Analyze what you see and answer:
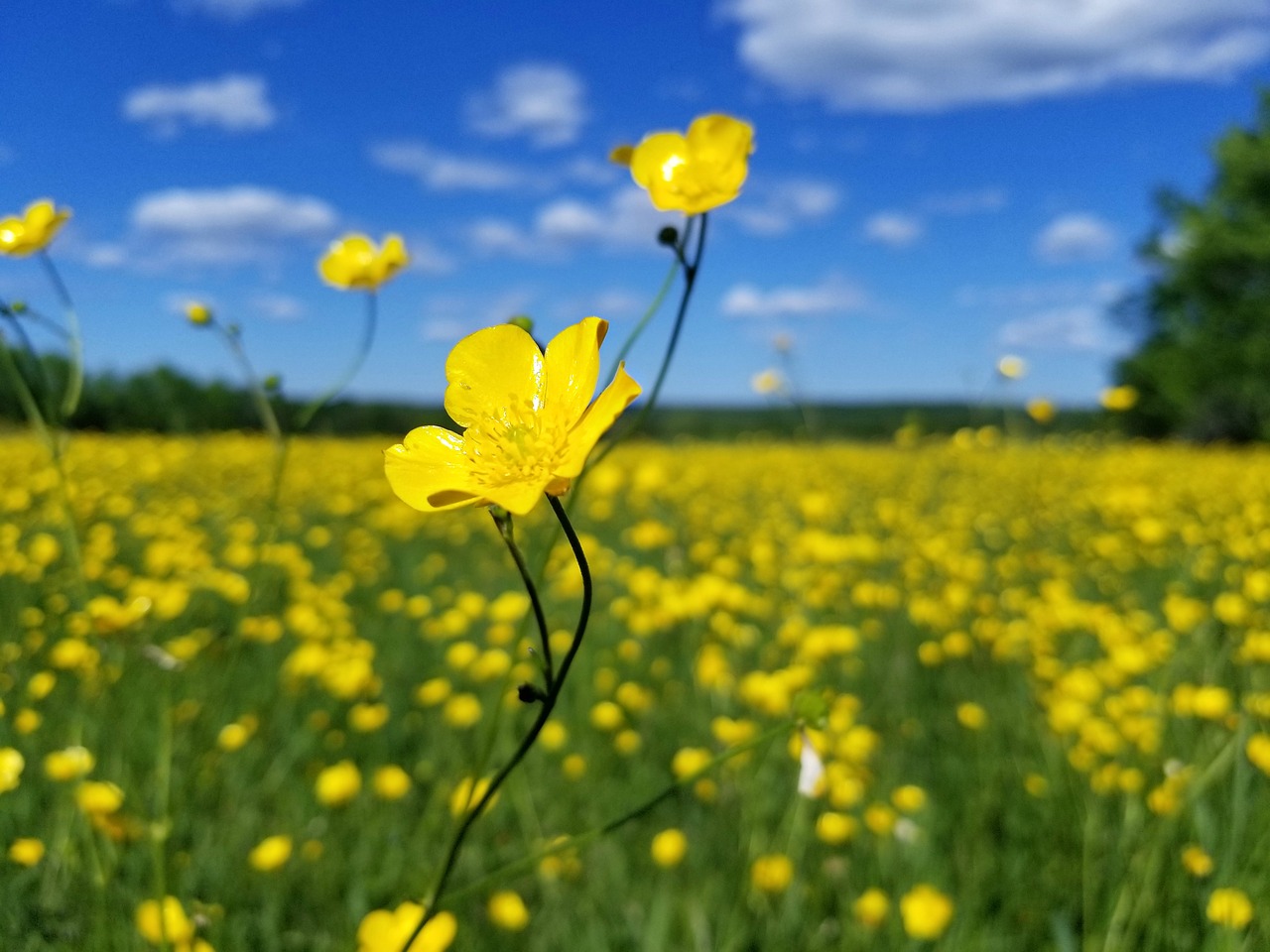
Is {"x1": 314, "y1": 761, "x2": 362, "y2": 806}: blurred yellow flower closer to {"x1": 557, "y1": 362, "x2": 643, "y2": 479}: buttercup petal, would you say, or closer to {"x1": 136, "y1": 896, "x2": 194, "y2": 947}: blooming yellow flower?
{"x1": 136, "y1": 896, "x2": 194, "y2": 947}: blooming yellow flower

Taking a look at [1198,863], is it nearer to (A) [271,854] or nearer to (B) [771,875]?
(B) [771,875]

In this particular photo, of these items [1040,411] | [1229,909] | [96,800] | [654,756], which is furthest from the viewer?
[1040,411]

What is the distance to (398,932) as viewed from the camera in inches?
40.3

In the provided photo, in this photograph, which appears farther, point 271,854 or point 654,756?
point 654,756

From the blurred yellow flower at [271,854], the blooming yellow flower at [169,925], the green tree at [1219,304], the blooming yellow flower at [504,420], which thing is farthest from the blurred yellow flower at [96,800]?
the green tree at [1219,304]

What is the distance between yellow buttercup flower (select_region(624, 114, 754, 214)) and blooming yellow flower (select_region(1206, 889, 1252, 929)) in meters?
1.39

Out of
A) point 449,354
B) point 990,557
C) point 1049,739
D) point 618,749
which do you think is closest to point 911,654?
point 1049,739

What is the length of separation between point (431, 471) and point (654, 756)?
187 centimetres

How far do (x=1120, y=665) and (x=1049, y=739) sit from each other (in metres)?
0.25

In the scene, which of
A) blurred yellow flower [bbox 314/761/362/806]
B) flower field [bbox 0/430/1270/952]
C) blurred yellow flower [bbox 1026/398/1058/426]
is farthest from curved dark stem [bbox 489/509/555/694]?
blurred yellow flower [bbox 1026/398/1058/426]

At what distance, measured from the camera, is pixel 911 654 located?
319 centimetres

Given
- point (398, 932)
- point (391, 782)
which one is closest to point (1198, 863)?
point (398, 932)

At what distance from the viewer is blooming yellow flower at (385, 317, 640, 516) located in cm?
63

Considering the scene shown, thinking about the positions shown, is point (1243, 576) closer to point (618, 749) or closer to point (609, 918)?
point (618, 749)
